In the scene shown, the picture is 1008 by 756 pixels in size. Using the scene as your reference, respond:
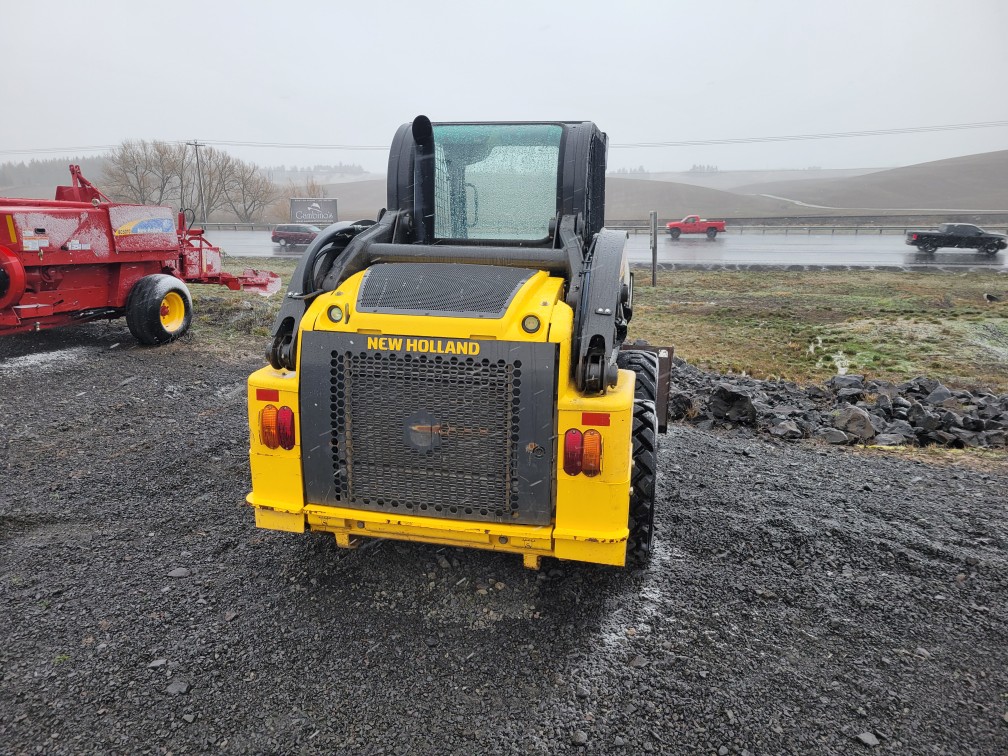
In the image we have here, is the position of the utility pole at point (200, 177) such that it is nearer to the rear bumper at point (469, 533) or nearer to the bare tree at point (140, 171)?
the bare tree at point (140, 171)

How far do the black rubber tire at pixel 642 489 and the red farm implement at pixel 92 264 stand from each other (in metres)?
8.10

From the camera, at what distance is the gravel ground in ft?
9.45

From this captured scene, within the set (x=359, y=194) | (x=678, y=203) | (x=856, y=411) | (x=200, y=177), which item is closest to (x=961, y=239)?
(x=856, y=411)

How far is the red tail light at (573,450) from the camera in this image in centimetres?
341

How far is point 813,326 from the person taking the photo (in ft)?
43.4

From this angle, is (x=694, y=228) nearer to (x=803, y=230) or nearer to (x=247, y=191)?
(x=803, y=230)

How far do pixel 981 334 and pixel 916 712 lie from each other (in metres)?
11.3

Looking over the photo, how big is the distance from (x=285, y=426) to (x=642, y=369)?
2.53 m

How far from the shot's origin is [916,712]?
298cm

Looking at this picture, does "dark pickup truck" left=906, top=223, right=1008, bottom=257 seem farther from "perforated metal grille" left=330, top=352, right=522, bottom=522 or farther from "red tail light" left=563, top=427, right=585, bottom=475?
"perforated metal grille" left=330, top=352, right=522, bottom=522

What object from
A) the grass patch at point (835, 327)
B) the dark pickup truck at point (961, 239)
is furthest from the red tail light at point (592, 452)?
the dark pickup truck at point (961, 239)

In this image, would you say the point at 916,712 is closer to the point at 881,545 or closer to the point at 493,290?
the point at 881,545

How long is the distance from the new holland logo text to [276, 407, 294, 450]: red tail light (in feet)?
1.90

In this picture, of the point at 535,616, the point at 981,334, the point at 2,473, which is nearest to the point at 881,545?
the point at 535,616
